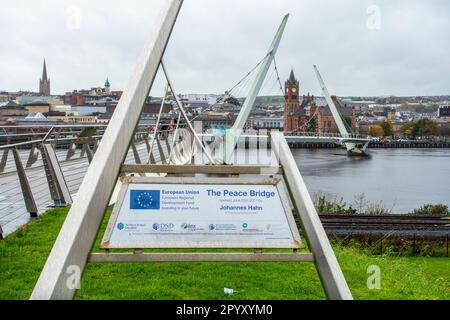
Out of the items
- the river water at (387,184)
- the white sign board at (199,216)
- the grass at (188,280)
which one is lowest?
the river water at (387,184)

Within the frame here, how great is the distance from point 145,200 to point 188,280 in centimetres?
99

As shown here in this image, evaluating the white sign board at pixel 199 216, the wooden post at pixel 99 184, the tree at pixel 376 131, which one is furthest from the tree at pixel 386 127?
the white sign board at pixel 199 216

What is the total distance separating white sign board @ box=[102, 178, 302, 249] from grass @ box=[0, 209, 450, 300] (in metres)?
0.64

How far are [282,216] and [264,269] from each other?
1299 millimetres

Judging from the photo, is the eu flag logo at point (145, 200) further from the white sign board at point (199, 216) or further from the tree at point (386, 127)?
the tree at point (386, 127)

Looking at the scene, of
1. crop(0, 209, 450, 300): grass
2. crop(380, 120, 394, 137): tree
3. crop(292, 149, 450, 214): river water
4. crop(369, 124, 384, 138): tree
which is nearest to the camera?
crop(0, 209, 450, 300): grass

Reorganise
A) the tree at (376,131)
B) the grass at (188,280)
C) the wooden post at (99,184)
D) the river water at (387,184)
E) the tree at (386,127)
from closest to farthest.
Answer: the wooden post at (99,184)
the grass at (188,280)
the river water at (387,184)
the tree at (376,131)
the tree at (386,127)

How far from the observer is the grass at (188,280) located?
10.7ft

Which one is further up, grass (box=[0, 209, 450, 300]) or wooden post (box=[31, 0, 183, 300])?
wooden post (box=[31, 0, 183, 300])

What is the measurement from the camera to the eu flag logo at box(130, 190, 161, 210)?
2.67 meters

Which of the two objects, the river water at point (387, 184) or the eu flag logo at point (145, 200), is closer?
the eu flag logo at point (145, 200)

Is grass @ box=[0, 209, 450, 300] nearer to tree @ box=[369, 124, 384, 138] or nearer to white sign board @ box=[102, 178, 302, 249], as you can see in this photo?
white sign board @ box=[102, 178, 302, 249]

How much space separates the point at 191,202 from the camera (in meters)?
2.69

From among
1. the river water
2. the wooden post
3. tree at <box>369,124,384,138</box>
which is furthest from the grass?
tree at <box>369,124,384,138</box>
